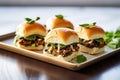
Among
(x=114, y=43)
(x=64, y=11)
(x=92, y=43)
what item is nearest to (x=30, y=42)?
(x=92, y=43)

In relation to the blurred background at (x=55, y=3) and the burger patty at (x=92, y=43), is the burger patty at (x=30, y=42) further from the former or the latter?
the blurred background at (x=55, y=3)

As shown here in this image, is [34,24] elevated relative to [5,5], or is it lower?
elevated

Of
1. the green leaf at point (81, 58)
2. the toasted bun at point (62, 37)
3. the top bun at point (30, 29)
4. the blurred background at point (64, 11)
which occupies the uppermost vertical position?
the toasted bun at point (62, 37)

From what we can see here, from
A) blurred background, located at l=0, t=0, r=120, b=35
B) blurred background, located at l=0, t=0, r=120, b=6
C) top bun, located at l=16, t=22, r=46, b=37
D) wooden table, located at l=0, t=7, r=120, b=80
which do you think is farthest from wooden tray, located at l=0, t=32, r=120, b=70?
blurred background, located at l=0, t=0, r=120, b=6

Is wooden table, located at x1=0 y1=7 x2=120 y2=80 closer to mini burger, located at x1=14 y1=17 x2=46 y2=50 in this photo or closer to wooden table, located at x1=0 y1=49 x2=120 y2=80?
wooden table, located at x1=0 y1=49 x2=120 y2=80

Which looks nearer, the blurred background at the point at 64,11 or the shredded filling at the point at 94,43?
the shredded filling at the point at 94,43

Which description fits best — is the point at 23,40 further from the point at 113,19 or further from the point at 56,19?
the point at 113,19

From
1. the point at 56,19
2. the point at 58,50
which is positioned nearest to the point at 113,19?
the point at 56,19

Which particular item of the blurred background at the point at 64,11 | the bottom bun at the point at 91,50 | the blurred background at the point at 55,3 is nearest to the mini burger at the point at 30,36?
the bottom bun at the point at 91,50

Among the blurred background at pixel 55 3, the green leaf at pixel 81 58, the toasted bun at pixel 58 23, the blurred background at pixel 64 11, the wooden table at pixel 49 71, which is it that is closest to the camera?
the wooden table at pixel 49 71
